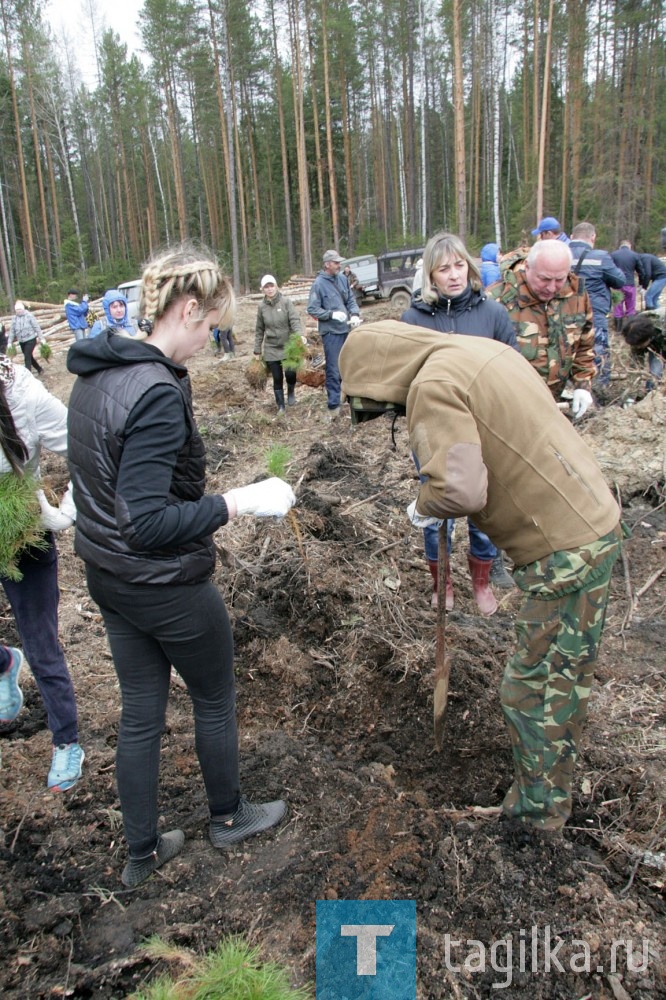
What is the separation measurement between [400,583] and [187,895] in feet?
6.76

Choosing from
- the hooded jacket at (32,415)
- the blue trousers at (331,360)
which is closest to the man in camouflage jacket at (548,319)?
the hooded jacket at (32,415)

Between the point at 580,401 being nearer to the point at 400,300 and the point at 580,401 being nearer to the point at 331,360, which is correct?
the point at 331,360

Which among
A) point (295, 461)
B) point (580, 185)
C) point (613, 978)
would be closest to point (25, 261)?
point (580, 185)

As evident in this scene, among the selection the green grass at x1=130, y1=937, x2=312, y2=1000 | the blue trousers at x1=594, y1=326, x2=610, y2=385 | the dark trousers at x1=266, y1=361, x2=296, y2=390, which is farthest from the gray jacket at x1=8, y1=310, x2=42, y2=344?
the green grass at x1=130, y1=937, x2=312, y2=1000

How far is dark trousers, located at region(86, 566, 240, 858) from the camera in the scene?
5.65 feet

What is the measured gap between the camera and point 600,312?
651 cm

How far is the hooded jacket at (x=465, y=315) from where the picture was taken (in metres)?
3.05

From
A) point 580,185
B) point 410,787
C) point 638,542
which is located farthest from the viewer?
point 580,185

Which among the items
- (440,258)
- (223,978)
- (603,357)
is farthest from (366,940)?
(603,357)

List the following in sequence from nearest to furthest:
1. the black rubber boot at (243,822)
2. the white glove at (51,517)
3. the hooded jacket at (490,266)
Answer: the black rubber boot at (243,822) → the white glove at (51,517) → the hooded jacket at (490,266)

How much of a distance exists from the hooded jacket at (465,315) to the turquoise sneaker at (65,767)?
2.29 metres

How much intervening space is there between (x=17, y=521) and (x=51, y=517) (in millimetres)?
149

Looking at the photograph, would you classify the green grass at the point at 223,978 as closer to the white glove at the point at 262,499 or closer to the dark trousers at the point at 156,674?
the dark trousers at the point at 156,674

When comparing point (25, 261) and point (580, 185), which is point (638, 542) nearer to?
point (580, 185)
